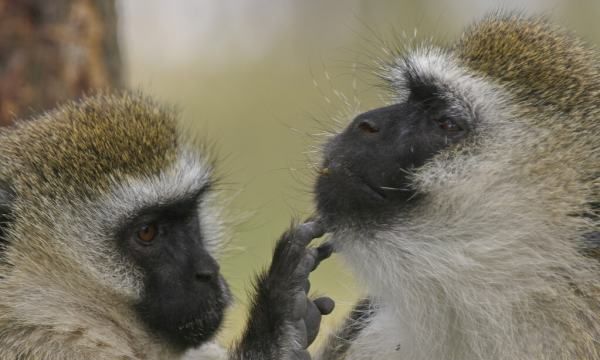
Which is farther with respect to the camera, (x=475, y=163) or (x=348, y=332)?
(x=348, y=332)

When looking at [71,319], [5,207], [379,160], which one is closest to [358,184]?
[379,160]

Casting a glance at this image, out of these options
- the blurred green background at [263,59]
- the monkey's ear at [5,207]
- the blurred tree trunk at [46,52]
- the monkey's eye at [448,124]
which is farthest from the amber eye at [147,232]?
the blurred green background at [263,59]

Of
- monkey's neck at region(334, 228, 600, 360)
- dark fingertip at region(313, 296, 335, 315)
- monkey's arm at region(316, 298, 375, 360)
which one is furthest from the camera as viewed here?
monkey's arm at region(316, 298, 375, 360)

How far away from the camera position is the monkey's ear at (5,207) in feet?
13.3

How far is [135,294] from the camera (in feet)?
13.6

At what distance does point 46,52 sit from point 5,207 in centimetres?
184

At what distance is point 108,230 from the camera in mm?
4215

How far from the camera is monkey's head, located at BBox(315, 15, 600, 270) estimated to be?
146 inches

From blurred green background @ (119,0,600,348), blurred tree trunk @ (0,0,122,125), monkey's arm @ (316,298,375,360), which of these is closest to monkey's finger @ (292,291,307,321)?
monkey's arm @ (316,298,375,360)

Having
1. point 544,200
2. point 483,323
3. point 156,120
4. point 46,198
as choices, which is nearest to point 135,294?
point 46,198

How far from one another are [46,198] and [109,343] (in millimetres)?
692

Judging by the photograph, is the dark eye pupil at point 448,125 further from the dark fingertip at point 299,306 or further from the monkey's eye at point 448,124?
the dark fingertip at point 299,306

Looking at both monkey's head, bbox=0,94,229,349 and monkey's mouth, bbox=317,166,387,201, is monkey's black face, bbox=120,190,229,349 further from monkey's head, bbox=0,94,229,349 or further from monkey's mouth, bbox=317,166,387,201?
monkey's mouth, bbox=317,166,387,201

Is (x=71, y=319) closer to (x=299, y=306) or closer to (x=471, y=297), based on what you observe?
(x=299, y=306)
